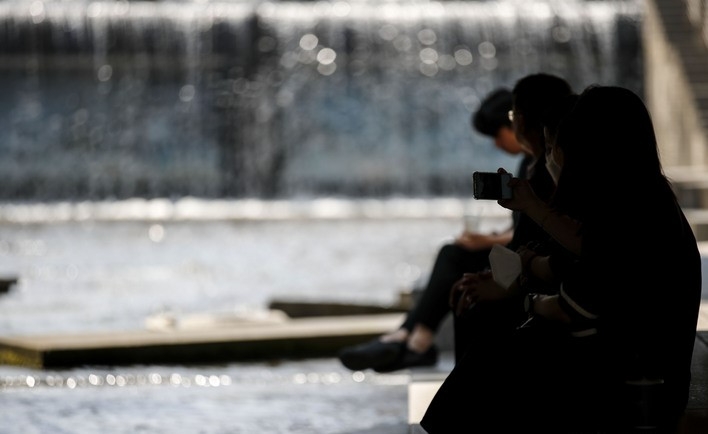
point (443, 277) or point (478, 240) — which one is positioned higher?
point (478, 240)

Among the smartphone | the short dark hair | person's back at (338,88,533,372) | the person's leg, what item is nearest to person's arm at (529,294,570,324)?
the smartphone

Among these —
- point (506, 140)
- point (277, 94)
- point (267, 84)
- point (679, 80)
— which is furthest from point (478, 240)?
point (277, 94)

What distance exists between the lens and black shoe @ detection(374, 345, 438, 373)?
5691mm

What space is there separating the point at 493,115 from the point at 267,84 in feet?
60.1

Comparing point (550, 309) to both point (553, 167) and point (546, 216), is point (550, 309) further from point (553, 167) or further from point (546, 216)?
point (553, 167)

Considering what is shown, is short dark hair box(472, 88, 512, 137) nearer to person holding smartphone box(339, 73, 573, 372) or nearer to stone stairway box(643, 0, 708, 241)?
person holding smartphone box(339, 73, 573, 372)

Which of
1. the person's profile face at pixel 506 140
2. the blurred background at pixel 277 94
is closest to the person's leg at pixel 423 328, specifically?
the person's profile face at pixel 506 140

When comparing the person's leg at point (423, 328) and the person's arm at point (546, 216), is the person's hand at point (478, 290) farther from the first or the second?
the person's leg at point (423, 328)

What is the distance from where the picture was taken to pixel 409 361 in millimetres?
5742

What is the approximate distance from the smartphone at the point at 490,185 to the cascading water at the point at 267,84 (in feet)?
64.2

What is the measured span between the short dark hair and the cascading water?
17.3m

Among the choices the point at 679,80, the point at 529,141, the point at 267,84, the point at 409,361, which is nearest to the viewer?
the point at 529,141

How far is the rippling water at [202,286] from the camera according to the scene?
5.24 meters

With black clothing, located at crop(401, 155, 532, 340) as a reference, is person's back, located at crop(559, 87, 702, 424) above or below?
above
